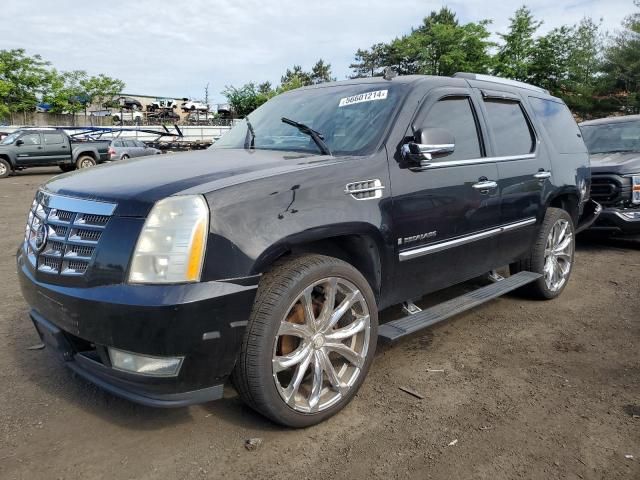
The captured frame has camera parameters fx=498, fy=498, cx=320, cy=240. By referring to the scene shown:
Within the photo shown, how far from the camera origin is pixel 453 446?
2.43 metres

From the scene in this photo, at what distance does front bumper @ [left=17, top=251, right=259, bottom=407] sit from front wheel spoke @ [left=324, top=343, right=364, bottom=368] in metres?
0.62

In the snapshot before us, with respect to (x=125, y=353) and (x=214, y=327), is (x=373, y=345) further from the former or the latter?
(x=125, y=353)

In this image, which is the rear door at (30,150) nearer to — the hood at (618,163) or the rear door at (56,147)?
the rear door at (56,147)

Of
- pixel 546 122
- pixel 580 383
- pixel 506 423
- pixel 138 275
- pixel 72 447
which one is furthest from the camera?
pixel 546 122

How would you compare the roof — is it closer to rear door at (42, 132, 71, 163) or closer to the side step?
the side step

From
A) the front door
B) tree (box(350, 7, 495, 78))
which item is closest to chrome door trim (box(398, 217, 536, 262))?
the front door

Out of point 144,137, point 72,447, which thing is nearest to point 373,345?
point 72,447

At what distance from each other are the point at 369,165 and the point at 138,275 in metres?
1.40

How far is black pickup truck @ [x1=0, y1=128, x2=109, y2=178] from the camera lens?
19.0 metres

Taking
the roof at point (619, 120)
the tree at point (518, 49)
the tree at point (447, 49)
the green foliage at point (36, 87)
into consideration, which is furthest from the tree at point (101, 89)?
the roof at point (619, 120)

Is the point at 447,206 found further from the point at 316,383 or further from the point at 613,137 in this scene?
the point at 613,137

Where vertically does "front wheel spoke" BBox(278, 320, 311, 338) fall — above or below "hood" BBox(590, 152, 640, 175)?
below

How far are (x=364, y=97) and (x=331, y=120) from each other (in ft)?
0.93

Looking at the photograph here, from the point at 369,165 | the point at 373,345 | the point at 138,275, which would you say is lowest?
the point at 373,345
